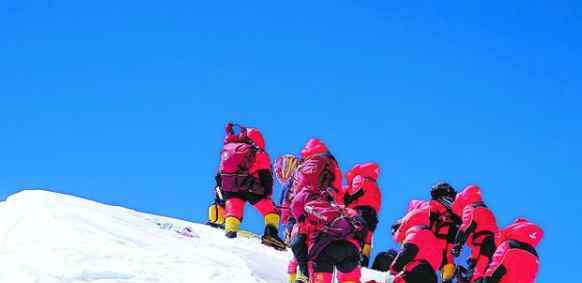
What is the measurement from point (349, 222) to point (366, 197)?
16.0ft

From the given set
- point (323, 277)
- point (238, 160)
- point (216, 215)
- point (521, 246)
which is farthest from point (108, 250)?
point (216, 215)

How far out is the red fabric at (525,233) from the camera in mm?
13586

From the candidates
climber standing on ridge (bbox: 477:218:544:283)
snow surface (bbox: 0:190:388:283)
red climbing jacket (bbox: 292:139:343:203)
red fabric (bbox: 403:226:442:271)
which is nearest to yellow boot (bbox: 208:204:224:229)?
snow surface (bbox: 0:190:388:283)

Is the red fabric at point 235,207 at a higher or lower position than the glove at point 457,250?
higher

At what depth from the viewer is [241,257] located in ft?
46.7

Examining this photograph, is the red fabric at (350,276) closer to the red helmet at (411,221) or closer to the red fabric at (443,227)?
the red helmet at (411,221)

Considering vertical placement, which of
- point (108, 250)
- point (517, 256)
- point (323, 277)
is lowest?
point (323, 277)

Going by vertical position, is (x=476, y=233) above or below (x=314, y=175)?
below

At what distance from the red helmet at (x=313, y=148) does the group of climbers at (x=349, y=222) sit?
0.06 feet

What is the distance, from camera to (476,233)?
15797 millimetres

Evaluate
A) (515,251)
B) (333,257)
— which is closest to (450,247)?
(515,251)

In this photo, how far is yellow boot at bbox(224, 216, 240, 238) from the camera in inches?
675

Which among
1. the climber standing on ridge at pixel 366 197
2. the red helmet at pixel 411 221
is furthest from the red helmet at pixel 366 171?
the red helmet at pixel 411 221

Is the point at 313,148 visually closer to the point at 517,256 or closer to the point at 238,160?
the point at 238,160
